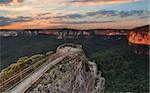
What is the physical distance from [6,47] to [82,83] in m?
35.7

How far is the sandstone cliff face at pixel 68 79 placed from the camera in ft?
54.1

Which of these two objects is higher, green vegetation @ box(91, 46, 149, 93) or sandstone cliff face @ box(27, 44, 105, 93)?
sandstone cliff face @ box(27, 44, 105, 93)

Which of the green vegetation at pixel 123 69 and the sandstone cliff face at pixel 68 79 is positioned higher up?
the sandstone cliff face at pixel 68 79

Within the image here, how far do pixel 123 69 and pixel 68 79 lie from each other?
164 feet

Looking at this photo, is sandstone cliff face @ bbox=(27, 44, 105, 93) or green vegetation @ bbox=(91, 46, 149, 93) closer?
sandstone cliff face @ bbox=(27, 44, 105, 93)

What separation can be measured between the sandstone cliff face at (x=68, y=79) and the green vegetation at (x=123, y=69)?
33.3 meters

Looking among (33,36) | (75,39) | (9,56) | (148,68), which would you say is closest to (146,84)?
(148,68)

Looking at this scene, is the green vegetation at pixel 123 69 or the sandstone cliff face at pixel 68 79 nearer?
the sandstone cliff face at pixel 68 79

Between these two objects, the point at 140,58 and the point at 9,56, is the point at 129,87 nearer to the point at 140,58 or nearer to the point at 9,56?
the point at 140,58

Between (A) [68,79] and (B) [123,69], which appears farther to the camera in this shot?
(B) [123,69]

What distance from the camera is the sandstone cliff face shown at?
649 inches

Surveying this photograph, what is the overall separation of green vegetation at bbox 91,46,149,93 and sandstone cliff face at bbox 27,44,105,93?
1312 inches

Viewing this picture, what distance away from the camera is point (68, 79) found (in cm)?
1930

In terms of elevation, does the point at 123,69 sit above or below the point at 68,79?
below
